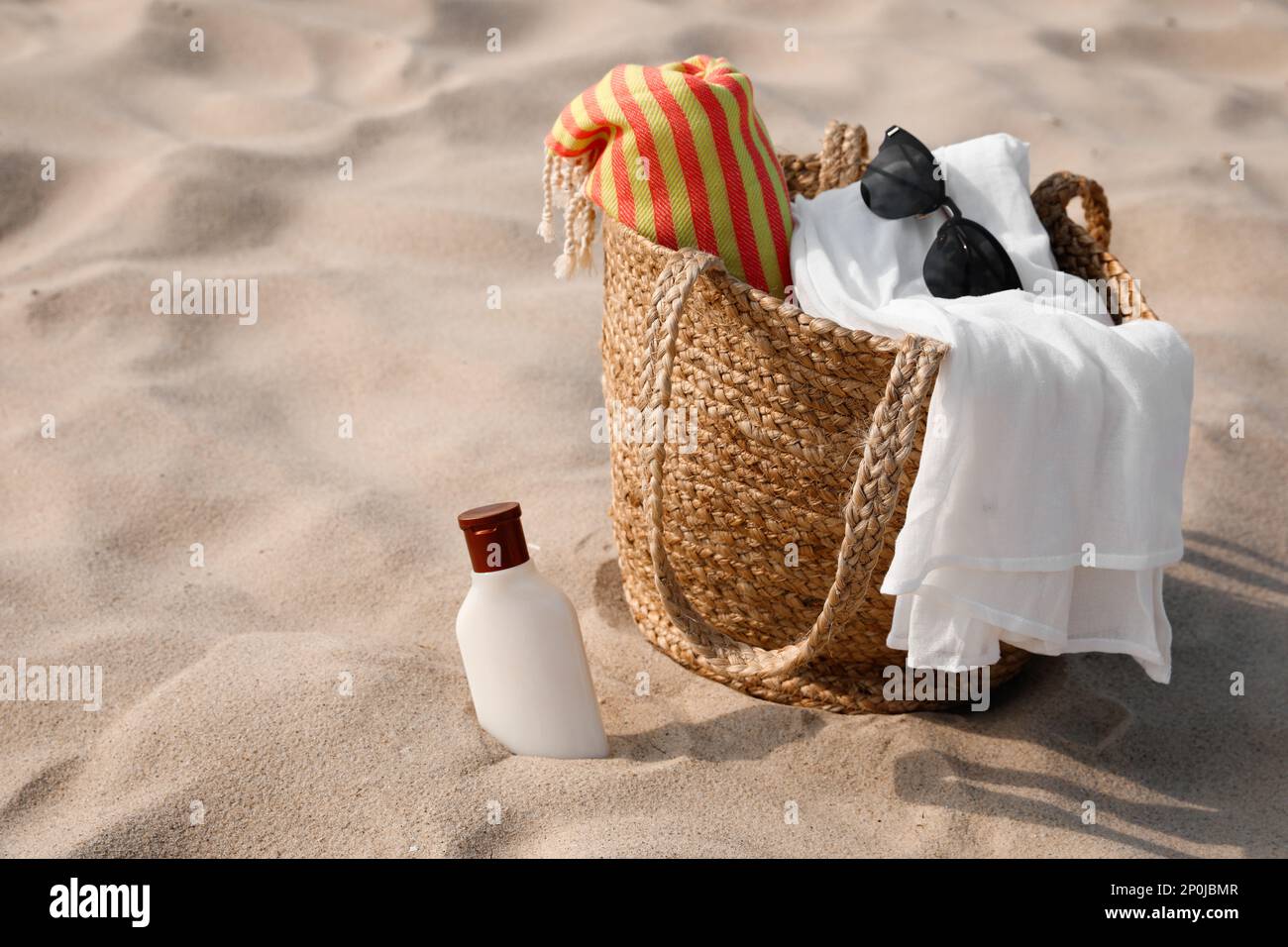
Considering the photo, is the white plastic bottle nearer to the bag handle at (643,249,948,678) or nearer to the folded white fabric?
the bag handle at (643,249,948,678)

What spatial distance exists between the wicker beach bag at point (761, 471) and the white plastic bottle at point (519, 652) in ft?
0.40

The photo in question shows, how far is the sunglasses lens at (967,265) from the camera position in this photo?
1.50 metres

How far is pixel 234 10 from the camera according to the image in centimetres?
317

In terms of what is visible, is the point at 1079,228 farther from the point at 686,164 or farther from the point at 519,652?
the point at 519,652

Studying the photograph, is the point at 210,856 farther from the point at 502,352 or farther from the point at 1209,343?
the point at 1209,343

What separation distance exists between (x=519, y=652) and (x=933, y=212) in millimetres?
809

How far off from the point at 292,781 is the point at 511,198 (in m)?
1.70

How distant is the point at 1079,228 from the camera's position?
171 centimetres
